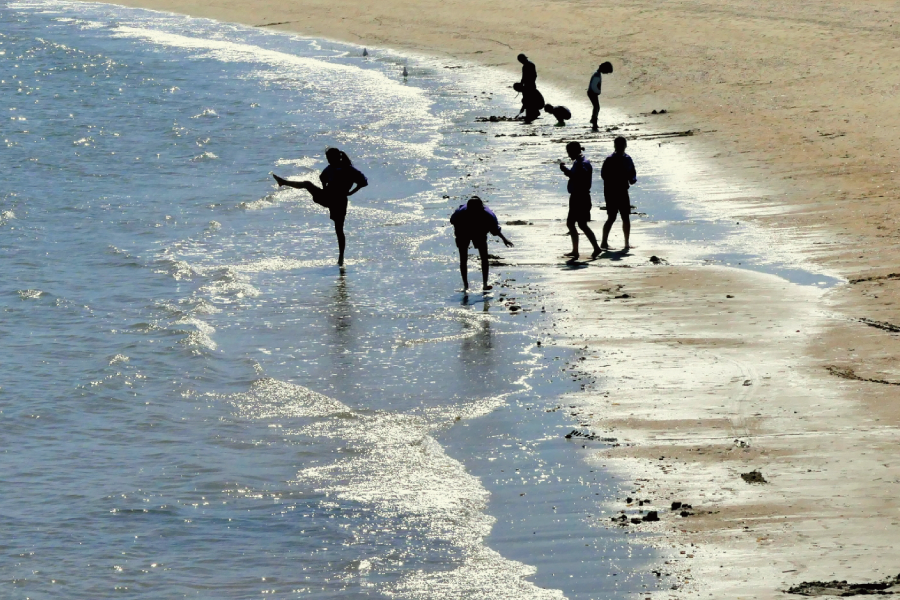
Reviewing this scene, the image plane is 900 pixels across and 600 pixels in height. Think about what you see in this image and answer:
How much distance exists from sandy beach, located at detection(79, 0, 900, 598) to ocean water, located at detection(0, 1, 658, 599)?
0.55m

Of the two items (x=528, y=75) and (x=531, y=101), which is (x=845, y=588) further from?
(x=531, y=101)

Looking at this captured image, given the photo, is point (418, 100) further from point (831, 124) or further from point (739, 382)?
point (739, 382)

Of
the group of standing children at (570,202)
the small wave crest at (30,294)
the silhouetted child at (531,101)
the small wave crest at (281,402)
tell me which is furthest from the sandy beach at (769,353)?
the small wave crest at (30,294)

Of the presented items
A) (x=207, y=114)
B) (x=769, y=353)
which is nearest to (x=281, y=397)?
(x=769, y=353)

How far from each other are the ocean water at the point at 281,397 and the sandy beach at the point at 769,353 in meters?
0.55

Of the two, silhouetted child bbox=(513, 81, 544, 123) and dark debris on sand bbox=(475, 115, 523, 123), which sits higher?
silhouetted child bbox=(513, 81, 544, 123)

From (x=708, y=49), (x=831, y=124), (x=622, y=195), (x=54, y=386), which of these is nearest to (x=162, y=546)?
(x=54, y=386)

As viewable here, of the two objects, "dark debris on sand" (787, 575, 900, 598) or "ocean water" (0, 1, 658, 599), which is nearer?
"dark debris on sand" (787, 575, 900, 598)

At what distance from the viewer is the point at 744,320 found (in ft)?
41.1

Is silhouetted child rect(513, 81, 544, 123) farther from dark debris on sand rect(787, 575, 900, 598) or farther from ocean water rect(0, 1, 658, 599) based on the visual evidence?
dark debris on sand rect(787, 575, 900, 598)

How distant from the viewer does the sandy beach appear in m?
7.88

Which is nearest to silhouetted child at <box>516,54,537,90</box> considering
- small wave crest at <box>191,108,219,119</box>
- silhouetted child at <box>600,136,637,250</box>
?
small wave crest at <box>191,108,219,119</box>

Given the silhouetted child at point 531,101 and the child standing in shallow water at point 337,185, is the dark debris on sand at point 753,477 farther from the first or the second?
the silhouetted child at point 531,101

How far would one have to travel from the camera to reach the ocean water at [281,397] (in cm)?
832
